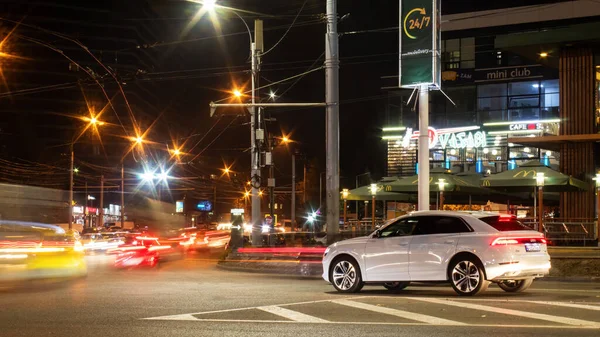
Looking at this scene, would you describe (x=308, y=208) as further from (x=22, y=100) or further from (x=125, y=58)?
(x=22, y=100)

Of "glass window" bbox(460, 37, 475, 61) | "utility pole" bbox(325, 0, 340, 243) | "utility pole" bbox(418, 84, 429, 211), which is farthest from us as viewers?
"glass window" bbox(460, 37, 475, 61)

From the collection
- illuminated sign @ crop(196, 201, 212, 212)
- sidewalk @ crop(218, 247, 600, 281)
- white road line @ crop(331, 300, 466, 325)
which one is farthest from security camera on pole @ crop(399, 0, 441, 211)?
illuminated sign @ crop(196, 201, 212, 212)

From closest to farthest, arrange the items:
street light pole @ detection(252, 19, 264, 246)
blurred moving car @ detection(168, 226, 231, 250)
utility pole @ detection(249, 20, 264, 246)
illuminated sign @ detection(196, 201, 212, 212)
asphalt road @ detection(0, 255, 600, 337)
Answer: asphalt road @ detection(0, 255, 600, 337), utility pole @ detection(249, 20, 264, 246), street light pole @ detection(252, 19, 264, 246), blurred moving car @ detection(168, 226, 231, 250), illuminated sign @ detection(196, 201, 212, 212)

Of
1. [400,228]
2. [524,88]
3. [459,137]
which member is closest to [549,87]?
[524,88]

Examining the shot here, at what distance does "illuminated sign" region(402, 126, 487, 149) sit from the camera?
44656 millimetres

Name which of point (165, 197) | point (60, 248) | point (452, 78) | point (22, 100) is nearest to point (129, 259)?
point (60, 248)

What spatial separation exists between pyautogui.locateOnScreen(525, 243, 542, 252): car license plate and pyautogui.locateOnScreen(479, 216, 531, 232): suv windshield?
0.36m

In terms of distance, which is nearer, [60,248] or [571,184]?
[60,248]

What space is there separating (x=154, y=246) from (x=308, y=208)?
138 ft

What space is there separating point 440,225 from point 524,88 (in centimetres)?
3504

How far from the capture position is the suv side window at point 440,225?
12781 mm

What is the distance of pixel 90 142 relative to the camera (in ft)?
223

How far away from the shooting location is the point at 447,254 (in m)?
12.6

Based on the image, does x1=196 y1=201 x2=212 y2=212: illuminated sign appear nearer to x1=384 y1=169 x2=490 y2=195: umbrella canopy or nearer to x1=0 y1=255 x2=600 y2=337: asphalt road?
x1=384 y1=169 x2=490 y2=195: umbrella canopy
